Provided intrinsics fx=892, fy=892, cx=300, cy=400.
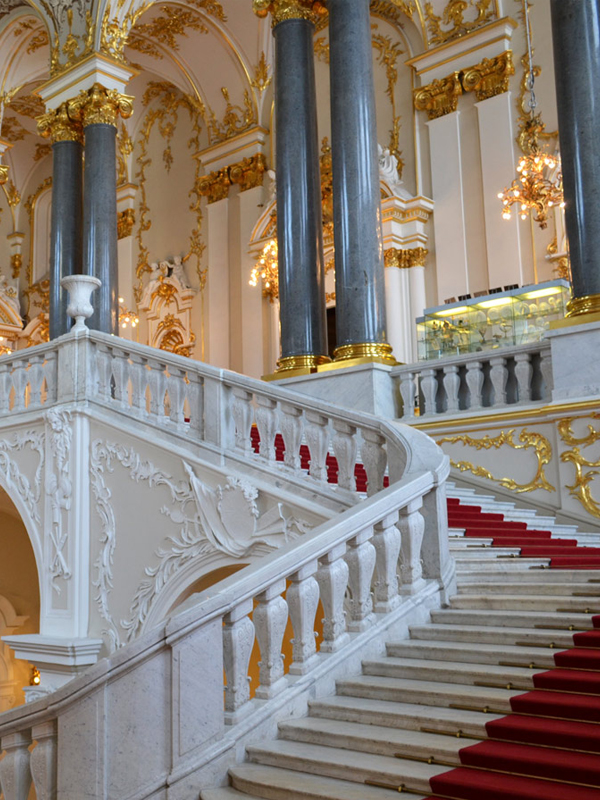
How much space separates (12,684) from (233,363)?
7.29 m

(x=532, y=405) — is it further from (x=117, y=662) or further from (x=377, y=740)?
(x=117, y=662)

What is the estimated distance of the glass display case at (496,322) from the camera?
10188mm

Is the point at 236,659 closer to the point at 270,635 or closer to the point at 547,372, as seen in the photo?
the point at 270,635

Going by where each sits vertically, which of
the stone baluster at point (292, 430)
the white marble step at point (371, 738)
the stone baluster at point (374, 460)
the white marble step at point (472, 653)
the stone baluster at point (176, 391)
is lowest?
the white marble step at point (371, 738)

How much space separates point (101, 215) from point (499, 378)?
23.8 ft

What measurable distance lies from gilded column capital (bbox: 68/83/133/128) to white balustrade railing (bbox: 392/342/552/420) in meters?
6.83

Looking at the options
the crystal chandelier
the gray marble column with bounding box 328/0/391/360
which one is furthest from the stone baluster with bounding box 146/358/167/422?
the crystal chandelier

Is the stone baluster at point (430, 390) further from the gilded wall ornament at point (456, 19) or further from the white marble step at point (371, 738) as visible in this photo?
the gilded wall ornament at point (456, 19)

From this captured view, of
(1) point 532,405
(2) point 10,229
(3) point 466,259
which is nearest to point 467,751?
(1) point 532,405

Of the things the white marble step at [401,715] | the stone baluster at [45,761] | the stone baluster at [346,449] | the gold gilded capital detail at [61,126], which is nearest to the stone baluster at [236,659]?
the white marble step at [401,715]

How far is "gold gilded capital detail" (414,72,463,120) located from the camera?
14.6 metres

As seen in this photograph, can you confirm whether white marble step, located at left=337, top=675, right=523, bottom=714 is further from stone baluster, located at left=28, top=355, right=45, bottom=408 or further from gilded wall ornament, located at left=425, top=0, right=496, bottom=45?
gilded wall ornament, located at left=425, top=0, right=496, bottom=45

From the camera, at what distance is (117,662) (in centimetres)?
383

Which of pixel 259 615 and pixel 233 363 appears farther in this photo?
pixel 233 363
